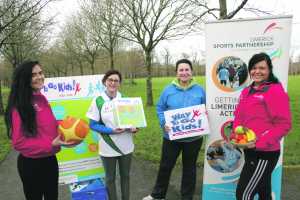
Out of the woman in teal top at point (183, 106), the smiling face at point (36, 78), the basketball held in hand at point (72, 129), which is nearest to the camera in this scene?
the smiling face at point (36, 78)

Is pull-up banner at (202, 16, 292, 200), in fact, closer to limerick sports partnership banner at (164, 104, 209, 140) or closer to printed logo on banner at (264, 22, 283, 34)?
printed logo on banner at (264, 22, 283, 34)

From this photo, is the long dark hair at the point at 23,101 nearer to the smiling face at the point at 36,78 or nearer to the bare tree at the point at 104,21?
the smiling face at the point at 36,78

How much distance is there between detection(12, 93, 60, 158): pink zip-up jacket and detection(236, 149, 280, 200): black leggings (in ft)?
6.73

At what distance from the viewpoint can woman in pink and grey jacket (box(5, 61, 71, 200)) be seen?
9.66 feet

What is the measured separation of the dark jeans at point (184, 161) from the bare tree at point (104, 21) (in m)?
13.4

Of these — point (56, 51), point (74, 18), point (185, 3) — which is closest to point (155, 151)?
point (185, 3)

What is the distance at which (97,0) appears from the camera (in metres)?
19.2

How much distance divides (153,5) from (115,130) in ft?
44.2

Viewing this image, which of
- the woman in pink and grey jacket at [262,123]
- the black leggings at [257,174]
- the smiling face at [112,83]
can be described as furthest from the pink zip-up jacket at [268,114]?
the smiling face at [112,83]

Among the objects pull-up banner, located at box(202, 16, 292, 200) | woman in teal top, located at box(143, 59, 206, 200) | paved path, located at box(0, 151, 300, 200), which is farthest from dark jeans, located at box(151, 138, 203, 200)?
paved path, located at box(0, 151, 300, 200)

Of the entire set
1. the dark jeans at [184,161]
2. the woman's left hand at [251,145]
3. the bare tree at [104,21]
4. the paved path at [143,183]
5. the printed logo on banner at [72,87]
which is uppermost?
the bare tree at [104,21]

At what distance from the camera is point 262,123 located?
320 cm

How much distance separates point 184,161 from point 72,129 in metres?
1.72

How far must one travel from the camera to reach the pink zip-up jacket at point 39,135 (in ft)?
9.69
